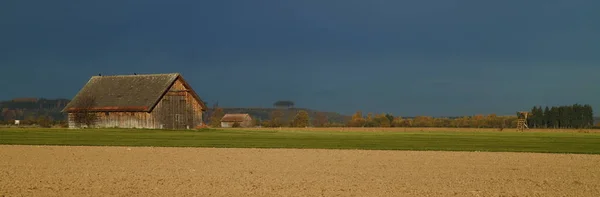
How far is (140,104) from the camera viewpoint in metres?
66.9

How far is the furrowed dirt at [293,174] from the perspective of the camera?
15.9m

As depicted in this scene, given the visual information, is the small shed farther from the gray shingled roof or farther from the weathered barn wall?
the weathered barn wall

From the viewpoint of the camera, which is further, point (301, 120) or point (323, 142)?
point (301, 120)

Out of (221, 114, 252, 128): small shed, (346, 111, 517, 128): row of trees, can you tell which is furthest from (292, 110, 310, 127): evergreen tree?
(221, 114, 252, 128): small shed

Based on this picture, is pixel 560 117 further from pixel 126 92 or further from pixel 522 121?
pixel 126 92

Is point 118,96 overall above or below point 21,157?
above

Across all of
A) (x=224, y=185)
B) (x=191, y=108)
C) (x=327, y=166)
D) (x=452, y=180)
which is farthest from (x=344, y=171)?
(x=191, y=108)

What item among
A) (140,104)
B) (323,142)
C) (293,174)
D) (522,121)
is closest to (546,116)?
(522,121)

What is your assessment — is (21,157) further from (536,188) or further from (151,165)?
(536,188)

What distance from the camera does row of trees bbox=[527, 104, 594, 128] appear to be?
102069 millimetres

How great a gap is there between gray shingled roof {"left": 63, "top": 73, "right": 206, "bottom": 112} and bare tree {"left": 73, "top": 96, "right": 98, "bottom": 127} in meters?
0.43

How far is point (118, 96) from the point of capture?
69.6m

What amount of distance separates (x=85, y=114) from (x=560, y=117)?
7334cm

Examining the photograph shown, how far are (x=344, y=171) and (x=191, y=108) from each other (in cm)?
5192
